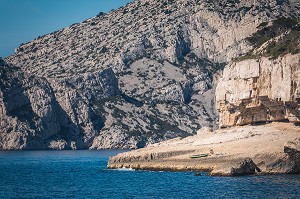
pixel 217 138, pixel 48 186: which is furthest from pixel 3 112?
pixel 48 186

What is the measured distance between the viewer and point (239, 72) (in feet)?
283

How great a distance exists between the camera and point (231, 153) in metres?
→ 75.5

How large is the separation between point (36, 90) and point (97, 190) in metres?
112

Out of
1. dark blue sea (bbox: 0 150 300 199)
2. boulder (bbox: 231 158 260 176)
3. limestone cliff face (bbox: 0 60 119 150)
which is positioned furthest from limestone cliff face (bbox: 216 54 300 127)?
limestone cliff face (bbox: 0 60 119 150)

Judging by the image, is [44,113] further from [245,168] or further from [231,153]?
[245,168]

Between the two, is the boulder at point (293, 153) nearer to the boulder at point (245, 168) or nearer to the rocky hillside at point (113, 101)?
the boulder at point (245, 168)

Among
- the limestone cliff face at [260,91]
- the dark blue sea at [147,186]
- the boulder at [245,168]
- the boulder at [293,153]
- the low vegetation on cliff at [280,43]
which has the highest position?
the low vegetation on cliff at [280,43]

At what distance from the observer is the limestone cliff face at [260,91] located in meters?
74.9

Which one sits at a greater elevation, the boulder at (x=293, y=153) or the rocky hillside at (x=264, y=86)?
the rocky hillside at (x=264, y=86)

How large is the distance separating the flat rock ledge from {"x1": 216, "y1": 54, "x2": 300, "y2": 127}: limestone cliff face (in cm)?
184

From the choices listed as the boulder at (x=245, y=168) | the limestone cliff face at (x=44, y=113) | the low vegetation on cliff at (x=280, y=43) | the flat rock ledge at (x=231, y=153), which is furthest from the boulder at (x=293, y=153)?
the limestone cliff face at (x=44, y=113)

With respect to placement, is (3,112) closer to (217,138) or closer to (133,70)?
(133,70)

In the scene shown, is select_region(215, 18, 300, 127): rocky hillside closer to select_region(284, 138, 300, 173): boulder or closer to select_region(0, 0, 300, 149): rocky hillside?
select_region(284, 138, 300, 173): boulder

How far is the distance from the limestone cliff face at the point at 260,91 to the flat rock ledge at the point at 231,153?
184 centimetres
